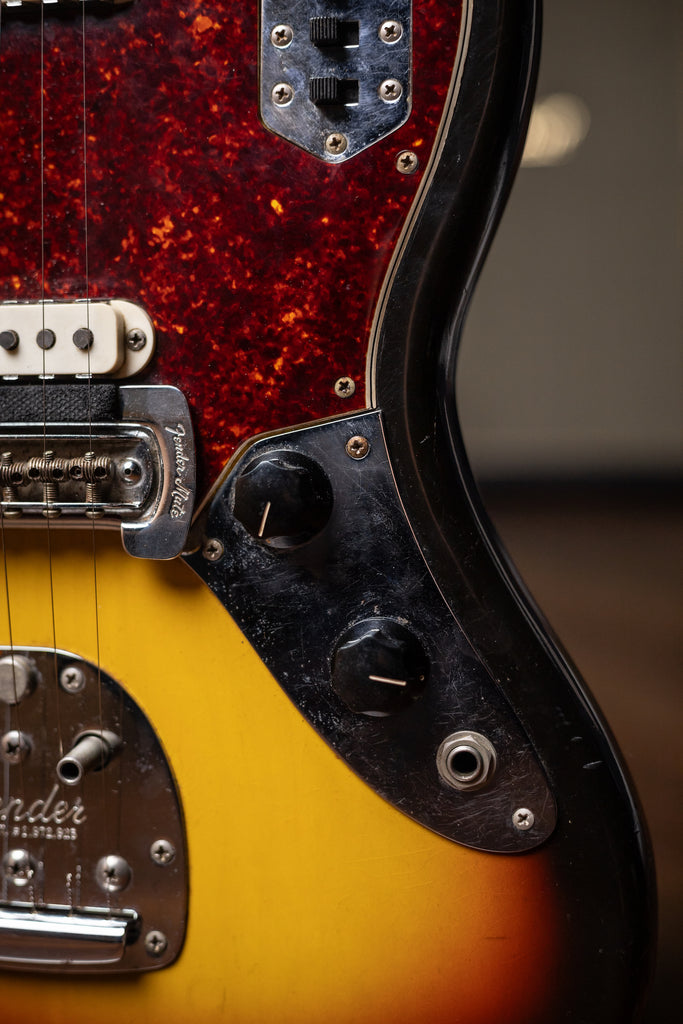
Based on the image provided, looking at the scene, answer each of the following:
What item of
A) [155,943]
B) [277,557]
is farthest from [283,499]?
[155,943]

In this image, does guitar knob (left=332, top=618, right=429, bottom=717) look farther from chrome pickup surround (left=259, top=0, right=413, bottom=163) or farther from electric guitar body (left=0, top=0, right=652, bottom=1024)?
chrome pickup surround (left=259, top=0, right=413, bottom=163)

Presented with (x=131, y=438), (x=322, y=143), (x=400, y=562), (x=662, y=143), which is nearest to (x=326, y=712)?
(x=400, y=562)

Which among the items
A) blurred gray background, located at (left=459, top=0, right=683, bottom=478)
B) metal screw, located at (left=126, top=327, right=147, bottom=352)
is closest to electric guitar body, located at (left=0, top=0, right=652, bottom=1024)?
metal screw, located at (left=126, top=327, right=147, bottom=352)

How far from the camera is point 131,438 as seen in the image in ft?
1.66

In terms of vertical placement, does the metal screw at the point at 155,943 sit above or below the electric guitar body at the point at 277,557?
below

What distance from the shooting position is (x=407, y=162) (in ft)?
1.54

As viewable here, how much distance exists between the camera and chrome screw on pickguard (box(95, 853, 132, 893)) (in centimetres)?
54

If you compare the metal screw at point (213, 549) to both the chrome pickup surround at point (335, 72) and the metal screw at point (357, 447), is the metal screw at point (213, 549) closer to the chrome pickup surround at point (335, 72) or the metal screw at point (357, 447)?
the metal screw at point (357, 447)

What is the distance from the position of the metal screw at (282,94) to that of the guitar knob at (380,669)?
1.03 ft

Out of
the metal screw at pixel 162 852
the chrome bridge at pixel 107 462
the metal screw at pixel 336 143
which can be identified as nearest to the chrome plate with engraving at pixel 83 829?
the metal screw at pixel 162 852

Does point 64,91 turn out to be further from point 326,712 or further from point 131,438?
point 326,712

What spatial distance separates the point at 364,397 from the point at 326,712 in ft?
0.64

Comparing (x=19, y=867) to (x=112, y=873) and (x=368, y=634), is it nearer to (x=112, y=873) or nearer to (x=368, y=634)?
(x=112, y=873)

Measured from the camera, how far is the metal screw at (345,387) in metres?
0.49
